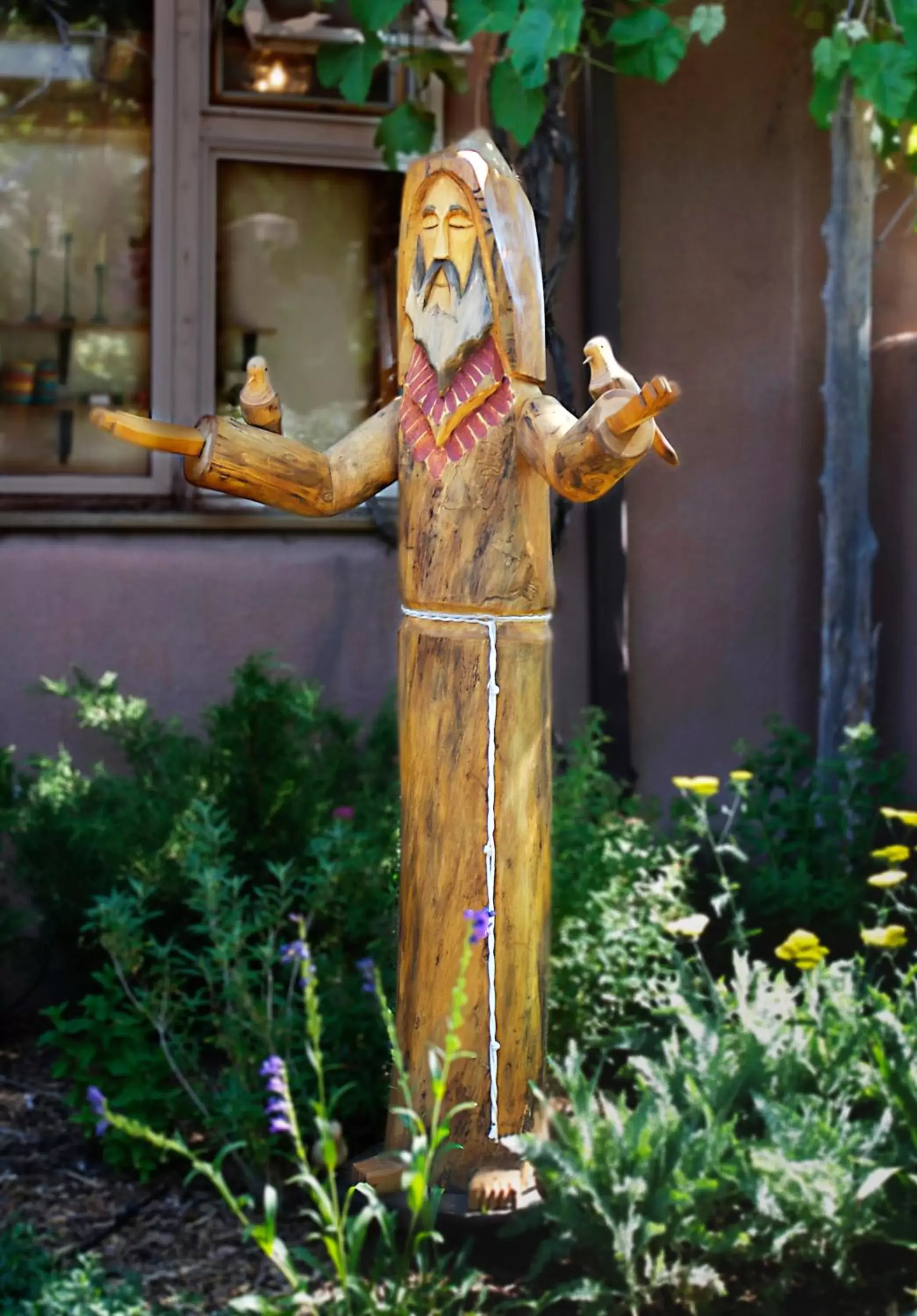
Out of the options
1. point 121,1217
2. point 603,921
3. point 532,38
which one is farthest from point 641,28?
point 121,1217

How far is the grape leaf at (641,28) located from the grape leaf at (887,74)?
51cm

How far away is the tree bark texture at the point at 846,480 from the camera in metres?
4.41

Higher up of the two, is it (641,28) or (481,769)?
(641,28)

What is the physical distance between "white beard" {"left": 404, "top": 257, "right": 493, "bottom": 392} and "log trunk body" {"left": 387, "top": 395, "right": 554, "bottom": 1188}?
0.46ft

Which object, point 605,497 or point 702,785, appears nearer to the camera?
point 702,785

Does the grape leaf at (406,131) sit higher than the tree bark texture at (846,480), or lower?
higher

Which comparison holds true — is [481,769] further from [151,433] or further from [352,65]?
[352,65]

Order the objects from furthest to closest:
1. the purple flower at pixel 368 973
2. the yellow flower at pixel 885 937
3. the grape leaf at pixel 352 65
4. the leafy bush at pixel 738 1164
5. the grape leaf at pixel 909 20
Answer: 1. the grape leaf at pixel 352 65
2. the grape leaf at pixel 909 20
3. the yellow flower at pixel 885 937
4. the purple flower at pixel 368 973
5. the leafy bush at pixel 738 1164

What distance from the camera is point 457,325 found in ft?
8.16

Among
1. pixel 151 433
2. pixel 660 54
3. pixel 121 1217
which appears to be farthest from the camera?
pixel 660 54

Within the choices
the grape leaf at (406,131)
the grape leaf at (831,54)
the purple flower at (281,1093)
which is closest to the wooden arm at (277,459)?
the purple flower at (281,1093)

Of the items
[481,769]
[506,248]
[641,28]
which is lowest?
[481,769]

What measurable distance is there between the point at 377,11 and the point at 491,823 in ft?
7.32

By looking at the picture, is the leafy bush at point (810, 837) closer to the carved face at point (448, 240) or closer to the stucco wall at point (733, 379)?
the stucco wall at point (733, 379)
